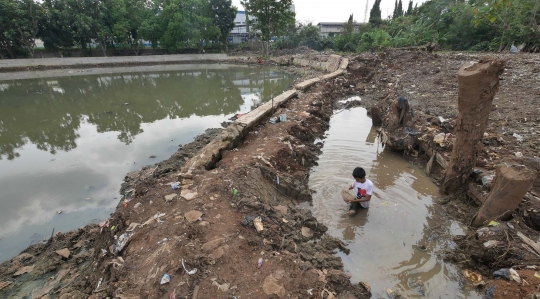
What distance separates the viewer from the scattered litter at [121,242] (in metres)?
2.98

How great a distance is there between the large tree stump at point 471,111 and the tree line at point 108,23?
30.8m

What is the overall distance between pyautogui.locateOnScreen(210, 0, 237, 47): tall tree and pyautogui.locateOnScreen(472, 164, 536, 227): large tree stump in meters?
34.5

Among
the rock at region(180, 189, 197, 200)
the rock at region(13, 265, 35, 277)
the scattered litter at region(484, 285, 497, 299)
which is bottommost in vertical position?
the rock at region(13, 265, 35, 277)

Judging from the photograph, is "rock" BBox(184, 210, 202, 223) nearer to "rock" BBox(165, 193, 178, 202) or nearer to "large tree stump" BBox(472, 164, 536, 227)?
"rock" BBox(165, 193, 178, 202)

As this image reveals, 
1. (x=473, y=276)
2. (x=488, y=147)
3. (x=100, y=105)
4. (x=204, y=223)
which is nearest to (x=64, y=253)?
(x=204, y=223)

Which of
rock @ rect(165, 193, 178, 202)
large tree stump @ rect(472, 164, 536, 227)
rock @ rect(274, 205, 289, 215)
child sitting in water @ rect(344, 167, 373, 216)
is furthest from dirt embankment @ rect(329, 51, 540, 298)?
rock @ rect(165, 193, 178, 202)

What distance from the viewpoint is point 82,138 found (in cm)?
807

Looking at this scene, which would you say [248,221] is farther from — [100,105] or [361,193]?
[100,105]

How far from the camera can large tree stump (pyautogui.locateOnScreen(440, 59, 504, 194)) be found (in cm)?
349

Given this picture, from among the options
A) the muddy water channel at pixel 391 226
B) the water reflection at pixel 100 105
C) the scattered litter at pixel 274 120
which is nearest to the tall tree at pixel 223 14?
the water reflection at pixel 100 105

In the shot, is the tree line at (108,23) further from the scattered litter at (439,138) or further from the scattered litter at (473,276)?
the scattered litter at (473,276)

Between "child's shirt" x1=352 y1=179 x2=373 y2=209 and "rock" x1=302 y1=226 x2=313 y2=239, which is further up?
"child's shirt" x1=352 y1=179 x2=373 y2=209

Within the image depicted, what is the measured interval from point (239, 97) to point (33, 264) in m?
11.0

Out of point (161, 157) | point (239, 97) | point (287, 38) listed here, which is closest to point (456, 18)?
point (239, 97)
